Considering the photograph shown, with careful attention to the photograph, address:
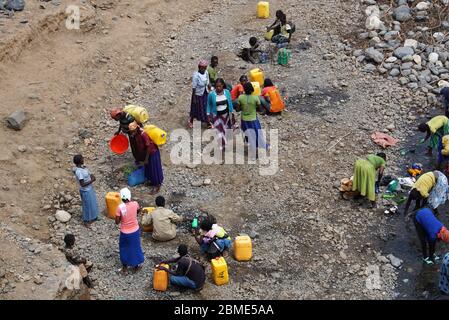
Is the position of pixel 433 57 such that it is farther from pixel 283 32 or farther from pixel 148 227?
pixel 148 227

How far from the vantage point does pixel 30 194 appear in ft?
36.1

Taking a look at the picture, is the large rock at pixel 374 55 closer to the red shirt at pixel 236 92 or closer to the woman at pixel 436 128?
the woman at pixel 436 128

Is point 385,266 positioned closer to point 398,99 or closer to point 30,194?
point 398,99

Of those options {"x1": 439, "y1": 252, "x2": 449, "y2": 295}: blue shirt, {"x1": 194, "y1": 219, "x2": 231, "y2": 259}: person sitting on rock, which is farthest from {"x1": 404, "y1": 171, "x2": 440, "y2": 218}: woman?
{"x1": 194, "y1": 219, "x2": 231, "y2": 259}: person sitting on rock

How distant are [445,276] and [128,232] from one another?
14.9 feet

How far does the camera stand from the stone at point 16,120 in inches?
476

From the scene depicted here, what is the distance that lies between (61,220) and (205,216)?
2359 millimetres

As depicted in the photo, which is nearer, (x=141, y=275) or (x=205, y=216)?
(x=141, y=275)

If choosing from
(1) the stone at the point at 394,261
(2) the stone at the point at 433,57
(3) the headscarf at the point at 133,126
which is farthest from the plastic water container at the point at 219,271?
(2) the stone at the point at 433,57

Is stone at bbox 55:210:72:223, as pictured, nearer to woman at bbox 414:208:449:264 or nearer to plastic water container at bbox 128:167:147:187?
plastic water container at bbox 128:167:147:187

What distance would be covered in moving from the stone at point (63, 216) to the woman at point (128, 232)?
5.13 feet

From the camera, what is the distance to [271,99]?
1308cm

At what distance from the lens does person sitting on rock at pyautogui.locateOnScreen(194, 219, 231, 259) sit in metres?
9.61

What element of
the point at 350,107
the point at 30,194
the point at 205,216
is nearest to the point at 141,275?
the point at 205,216
